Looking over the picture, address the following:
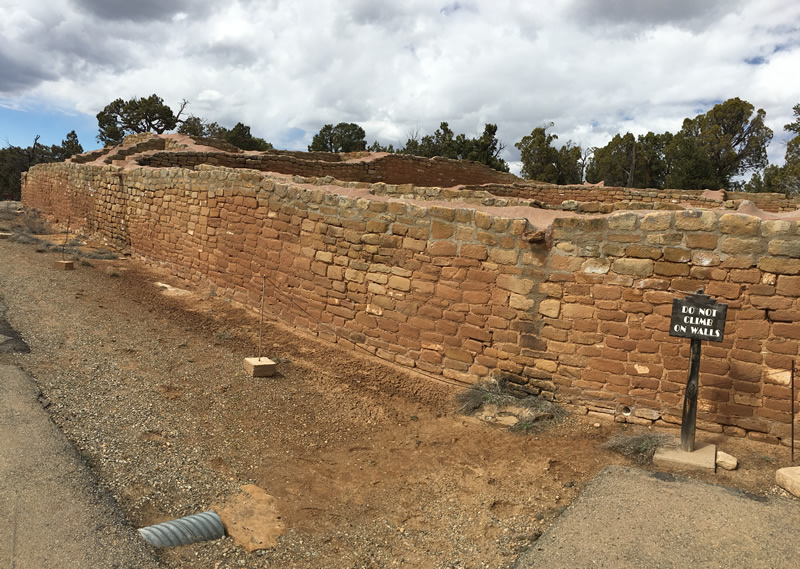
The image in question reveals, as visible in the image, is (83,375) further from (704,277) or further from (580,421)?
(704,277)

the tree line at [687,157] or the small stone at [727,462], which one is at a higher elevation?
the tree line at [687,157]

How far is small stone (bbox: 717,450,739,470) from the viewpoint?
4.49m

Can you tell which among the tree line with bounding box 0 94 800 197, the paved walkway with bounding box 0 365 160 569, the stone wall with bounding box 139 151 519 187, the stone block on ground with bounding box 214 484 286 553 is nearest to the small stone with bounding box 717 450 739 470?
the stone block on ground with bounding box 214 484 286 553

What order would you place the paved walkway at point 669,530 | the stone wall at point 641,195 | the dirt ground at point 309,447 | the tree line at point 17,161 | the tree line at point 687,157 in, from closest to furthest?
the paved walkway at point 669,530 → the dirt ground at point 309,447 → the stone wall at point 641,195 → the tree line at point 687,157 → the tree line at point 17,161

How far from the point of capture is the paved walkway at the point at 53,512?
300 centimetres

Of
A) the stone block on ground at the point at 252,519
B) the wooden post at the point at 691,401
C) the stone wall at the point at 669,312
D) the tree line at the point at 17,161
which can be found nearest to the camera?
the stone block on ground at the point at 252,519

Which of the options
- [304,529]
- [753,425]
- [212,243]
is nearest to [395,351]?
[304,529]

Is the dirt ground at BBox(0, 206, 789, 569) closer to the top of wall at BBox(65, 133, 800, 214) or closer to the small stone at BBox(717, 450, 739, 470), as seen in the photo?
the small stone at BBox(717, 450, 739, 470)

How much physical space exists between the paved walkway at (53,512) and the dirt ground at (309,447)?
178 millimetres

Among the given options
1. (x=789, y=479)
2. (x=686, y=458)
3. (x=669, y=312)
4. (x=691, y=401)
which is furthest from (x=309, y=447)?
(x=789, y=479)

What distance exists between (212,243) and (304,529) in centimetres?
708

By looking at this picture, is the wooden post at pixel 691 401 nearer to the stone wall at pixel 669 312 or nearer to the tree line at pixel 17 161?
the stone wall at pixel 669 312

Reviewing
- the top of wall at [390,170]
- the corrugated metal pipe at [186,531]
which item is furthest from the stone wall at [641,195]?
the corrugated metal pipe at [186,531]

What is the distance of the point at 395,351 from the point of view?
6.91 m
